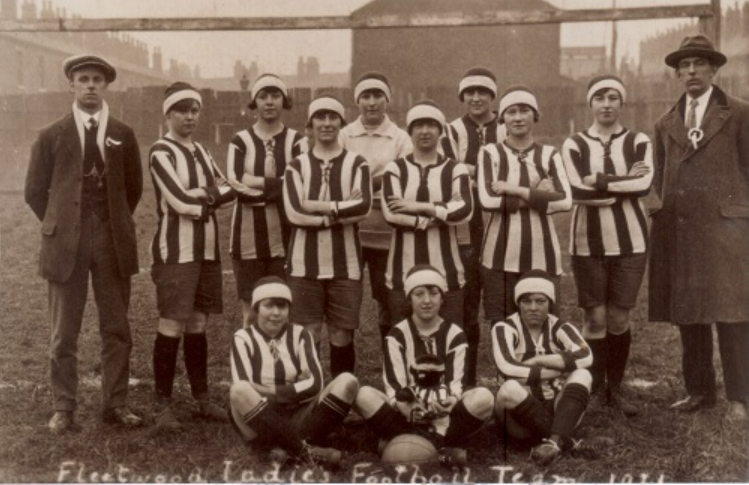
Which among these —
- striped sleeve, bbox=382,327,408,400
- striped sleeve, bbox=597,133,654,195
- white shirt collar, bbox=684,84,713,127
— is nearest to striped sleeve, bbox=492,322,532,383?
striped sleeve, bbox=382,327,408,400

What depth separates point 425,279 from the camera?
13.6 ft

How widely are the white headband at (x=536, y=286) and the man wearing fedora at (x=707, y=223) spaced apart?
1006mm

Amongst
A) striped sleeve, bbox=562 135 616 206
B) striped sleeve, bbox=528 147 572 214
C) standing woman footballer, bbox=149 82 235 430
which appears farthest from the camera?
striped sleeve, bbox=562 135 616 206

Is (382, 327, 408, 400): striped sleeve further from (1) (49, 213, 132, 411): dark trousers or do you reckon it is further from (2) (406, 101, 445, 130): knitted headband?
(1) (49, 213, 132, 411): dark trousers

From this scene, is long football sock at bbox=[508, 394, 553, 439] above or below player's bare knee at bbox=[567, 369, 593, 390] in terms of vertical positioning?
below

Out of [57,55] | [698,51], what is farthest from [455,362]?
[57,55]

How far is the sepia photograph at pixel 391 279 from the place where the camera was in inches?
157

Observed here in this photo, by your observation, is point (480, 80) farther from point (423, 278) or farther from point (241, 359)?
point (241, 359)

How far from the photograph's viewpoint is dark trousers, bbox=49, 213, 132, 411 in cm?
446

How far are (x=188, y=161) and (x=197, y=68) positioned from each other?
7.83ft

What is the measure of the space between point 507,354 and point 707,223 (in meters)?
1.51

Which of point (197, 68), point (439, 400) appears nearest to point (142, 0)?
point (197, 68)

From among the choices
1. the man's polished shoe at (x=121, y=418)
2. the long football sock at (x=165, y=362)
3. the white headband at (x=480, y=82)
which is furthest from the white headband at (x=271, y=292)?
the white headband at (x=480, y=82)

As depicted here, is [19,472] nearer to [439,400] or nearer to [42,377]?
[42,377]
